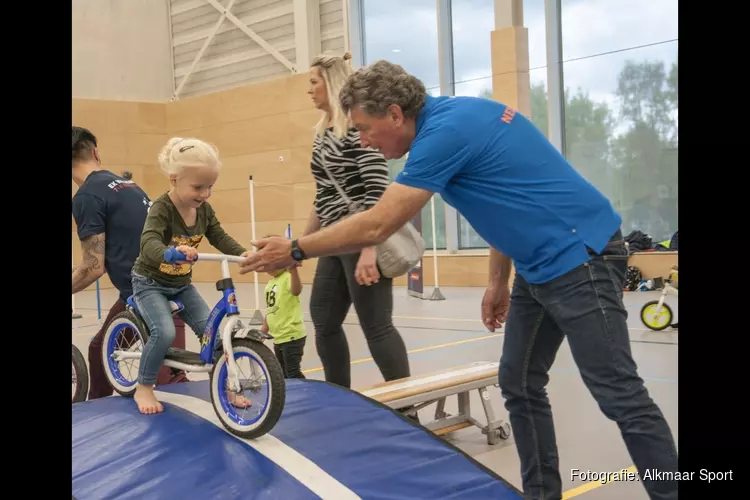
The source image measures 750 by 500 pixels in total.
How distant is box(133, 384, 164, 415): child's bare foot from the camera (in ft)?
8.44

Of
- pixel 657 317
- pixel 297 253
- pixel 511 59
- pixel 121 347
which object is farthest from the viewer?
pixel 511 59

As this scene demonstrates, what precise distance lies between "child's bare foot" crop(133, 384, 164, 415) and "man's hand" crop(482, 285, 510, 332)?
1.21 metres

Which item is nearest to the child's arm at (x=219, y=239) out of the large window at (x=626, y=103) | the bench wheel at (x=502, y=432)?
the bench wheel at (x=502, y=432)

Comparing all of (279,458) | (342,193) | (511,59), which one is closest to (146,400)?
(279,458)

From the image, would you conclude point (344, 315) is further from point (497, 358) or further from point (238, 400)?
point (497, 358)

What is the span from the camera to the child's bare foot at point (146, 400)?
2573 mm

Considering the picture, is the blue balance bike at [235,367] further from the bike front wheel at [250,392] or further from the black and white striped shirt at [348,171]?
the black and white striped shirt at [348,171]

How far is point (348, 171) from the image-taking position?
9.70ft

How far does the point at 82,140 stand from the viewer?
10.6 ft

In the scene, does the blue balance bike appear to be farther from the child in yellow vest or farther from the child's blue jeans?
the child in yellow vest

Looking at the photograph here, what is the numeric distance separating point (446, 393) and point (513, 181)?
140cm

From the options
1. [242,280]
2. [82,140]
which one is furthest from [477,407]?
[242,280]
